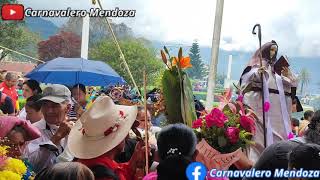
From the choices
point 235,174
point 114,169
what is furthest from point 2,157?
point 235,174

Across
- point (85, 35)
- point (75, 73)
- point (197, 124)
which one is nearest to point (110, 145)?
point (197, 124)

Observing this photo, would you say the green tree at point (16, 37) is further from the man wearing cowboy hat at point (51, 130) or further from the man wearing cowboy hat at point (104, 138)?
the man wearing cowboy hat at point (104, 138)

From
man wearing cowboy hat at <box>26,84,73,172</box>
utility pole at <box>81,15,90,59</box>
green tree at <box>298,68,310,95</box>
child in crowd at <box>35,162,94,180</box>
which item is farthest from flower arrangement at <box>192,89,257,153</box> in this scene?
utility pole at <box>81,15,90,59</box>

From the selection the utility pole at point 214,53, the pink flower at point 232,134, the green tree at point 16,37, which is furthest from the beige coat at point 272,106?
the green tree at point 16,37

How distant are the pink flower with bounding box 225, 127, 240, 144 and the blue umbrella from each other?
6.21 ft

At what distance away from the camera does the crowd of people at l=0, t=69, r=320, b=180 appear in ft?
4.42

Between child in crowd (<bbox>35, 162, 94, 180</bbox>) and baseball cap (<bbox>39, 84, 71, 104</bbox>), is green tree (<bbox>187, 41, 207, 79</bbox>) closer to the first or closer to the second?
baseball cap (<bbox>39, 84, 71, 104</bbox>)

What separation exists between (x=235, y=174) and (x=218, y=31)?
88 centimetres

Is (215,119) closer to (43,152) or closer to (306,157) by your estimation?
(306,157)

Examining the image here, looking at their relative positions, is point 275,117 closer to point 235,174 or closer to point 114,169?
point 235,174

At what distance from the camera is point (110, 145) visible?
5.49ft

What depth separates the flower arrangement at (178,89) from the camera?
204 cm

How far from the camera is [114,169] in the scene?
165 centimetres

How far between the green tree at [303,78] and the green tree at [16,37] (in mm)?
1533
